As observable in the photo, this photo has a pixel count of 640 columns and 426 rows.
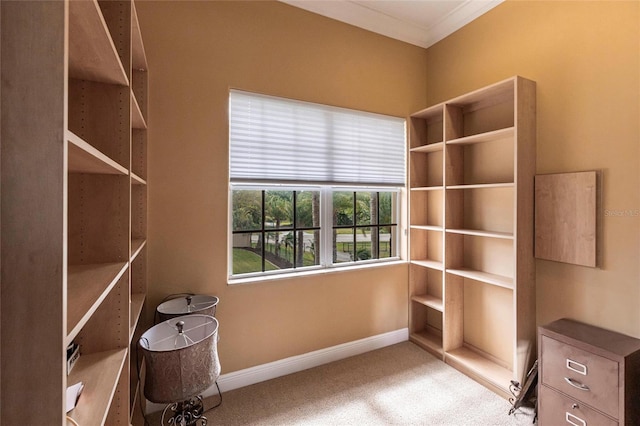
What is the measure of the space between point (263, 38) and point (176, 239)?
1.72m

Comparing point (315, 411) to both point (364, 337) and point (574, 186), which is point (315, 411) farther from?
point (574, 186)

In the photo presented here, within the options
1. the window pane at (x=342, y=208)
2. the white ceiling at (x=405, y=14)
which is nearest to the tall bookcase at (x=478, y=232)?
the window pane at (x=342, y=208)

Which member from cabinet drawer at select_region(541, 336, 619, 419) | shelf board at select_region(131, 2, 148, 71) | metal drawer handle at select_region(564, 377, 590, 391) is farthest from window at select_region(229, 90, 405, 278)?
metal drawer handle at select_region(564, 377, 590, 391)

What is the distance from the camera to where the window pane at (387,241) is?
304cm

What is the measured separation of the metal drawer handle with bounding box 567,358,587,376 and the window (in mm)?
1619

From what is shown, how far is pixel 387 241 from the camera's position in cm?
308

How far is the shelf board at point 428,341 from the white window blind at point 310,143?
159cm

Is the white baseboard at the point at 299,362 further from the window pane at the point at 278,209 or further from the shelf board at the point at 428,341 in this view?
the window pane at the point at 278,209

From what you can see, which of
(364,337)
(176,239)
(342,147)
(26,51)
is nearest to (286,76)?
(342,147)

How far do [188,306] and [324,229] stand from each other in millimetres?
1278

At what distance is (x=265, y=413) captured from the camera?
1981 millimetres

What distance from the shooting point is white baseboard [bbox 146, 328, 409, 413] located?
2.21m

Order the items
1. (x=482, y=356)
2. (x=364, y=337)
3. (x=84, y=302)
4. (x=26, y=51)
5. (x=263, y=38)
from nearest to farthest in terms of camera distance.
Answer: (x=26, y=51) → (x=84, y=302) → (x=263, y=38) → (x=482, y=356) → (x=364, y=337)

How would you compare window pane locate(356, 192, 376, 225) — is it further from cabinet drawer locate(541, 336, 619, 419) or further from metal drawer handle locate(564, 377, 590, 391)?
metal drawer handle locate(564, 377, 590, 391)
